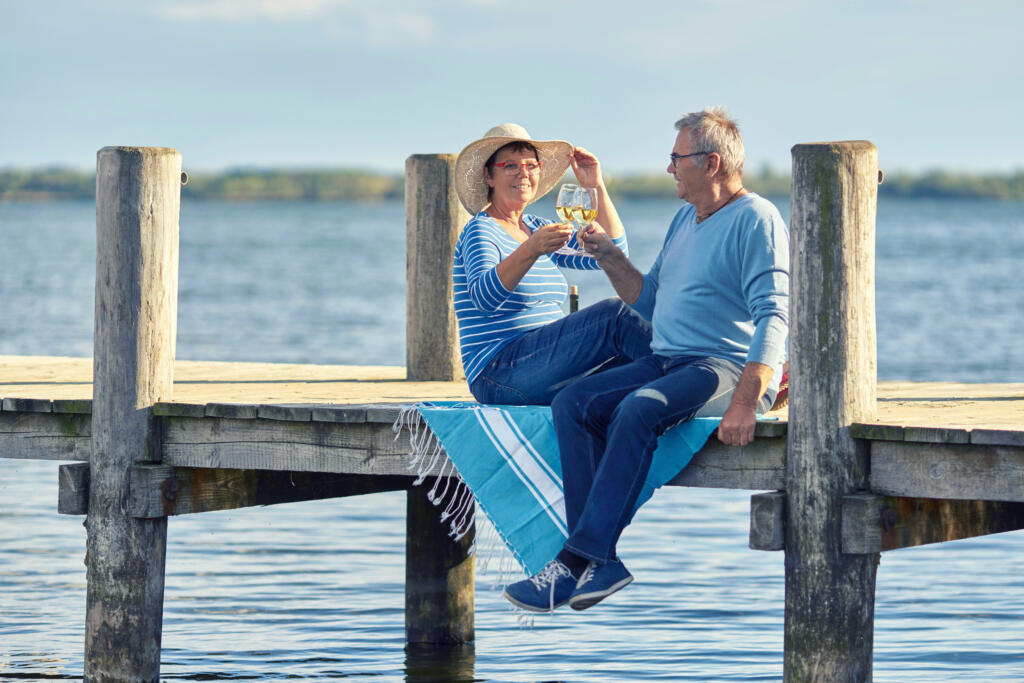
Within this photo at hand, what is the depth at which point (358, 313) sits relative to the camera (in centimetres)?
3972

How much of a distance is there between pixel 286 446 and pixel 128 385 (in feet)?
2.21

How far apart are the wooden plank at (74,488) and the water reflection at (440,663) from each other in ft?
7.46

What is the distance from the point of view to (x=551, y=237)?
6.14m

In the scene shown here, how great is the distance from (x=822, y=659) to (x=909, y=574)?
673 cm

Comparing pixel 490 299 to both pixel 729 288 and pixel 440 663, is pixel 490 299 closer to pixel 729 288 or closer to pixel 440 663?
pixel 729 288

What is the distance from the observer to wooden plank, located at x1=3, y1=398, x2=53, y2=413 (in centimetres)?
729

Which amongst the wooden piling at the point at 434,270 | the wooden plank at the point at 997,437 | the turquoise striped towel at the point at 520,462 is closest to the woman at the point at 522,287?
the turquoise striped towel at the point at 520,462

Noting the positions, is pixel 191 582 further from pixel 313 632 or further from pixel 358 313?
pixel 358 313

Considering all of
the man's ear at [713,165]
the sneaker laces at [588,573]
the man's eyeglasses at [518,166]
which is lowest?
the sneaker laces at [588,573]

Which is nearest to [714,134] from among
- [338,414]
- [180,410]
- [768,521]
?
[768,521]

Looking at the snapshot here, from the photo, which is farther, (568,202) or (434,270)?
(434,270)

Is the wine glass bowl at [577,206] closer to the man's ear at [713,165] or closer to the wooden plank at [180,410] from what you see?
the man's ear at [713,165]

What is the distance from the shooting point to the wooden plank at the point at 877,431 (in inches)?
229

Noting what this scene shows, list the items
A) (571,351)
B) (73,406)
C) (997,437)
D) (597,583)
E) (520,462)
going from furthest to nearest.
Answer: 1. (73,406)
2. (571,351)
3. (520,462)
4. (597,583)
5. (997,437)
